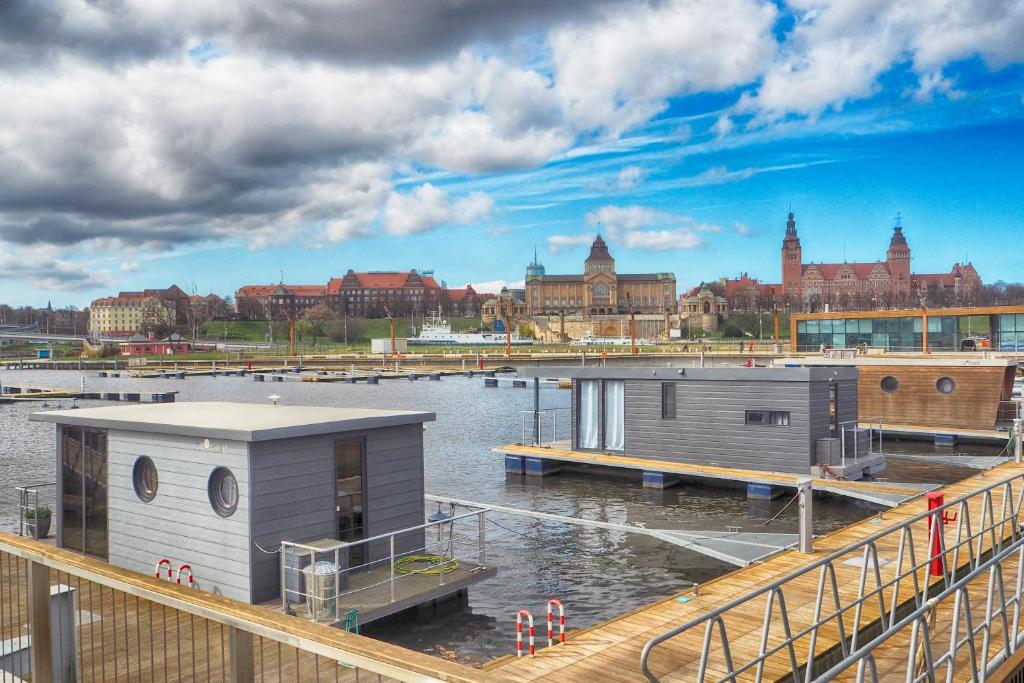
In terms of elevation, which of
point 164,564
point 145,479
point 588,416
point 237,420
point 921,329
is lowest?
point 164,564

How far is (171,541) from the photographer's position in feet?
44.0

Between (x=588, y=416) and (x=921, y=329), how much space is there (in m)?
29.6

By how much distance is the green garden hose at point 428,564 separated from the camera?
13.4 metres

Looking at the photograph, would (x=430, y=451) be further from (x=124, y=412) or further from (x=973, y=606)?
(x=973, y=606)

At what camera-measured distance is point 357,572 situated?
44.3 ft

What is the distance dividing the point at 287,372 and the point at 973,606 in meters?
96.1

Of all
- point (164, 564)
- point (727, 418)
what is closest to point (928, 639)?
point (164, 564)

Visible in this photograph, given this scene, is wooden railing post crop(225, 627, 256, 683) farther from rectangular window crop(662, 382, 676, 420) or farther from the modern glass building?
the modern glass building

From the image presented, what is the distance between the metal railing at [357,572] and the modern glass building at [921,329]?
39.5 meters

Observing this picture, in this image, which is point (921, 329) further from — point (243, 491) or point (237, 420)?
point (243, 491)

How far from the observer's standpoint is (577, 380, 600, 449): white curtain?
1104 inches

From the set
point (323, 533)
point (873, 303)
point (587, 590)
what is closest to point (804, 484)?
point (587, 590)

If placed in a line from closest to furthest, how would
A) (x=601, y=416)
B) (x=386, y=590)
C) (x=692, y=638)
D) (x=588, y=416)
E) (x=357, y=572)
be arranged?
(x=692, y=638) → (x=386, y=590) → (x=357, y=572) → (x=601, y=416) → (x=588, y=416)

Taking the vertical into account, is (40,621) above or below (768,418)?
above
